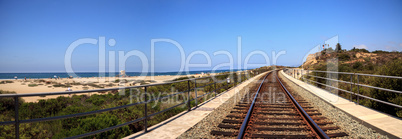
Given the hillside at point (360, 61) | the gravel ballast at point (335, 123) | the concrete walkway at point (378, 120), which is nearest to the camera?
the concrete walkway at point (378, 120)

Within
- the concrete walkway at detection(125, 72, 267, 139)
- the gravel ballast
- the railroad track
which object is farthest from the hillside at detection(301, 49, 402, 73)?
the concrete walkway at detection(125, 72, 267, 139)

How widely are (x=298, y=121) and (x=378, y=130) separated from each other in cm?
174

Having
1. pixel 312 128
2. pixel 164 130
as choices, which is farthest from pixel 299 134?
pixel 164 130

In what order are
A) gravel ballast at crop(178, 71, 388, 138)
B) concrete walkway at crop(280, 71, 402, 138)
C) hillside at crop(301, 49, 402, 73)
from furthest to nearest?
hillside at crop(301, 49, 402, 73), gravel ballast at crop(178, 71, 388, 138), concrete walkway at crop(280, 71, 402, 138)

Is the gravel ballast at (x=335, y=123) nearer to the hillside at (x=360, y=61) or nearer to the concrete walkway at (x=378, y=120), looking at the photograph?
the concrete walkway at (x=378, y=120)

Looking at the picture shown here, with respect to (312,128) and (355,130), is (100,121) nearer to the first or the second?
(312,128)

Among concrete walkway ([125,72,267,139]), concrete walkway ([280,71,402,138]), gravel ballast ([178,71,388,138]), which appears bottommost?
concrete walkway ([125,72,267,139])

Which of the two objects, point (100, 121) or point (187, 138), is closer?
point (187, 138)

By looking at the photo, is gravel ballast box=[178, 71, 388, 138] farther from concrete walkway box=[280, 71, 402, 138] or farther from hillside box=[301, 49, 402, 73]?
hillside box=[301, 49, 402, 73]

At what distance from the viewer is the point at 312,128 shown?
209 inches

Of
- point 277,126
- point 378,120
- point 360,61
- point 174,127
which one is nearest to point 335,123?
point 378,120

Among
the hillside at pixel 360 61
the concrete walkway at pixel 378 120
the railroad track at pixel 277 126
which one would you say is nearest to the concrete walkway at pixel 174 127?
the railroad track at pixel 277 126

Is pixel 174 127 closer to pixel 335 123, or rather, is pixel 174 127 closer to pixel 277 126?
pixel 277 126

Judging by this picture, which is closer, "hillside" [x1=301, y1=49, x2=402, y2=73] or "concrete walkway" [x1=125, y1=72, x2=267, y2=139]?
"concrete walkway" [x1=125, y1=72, x2=267, y2=139]
